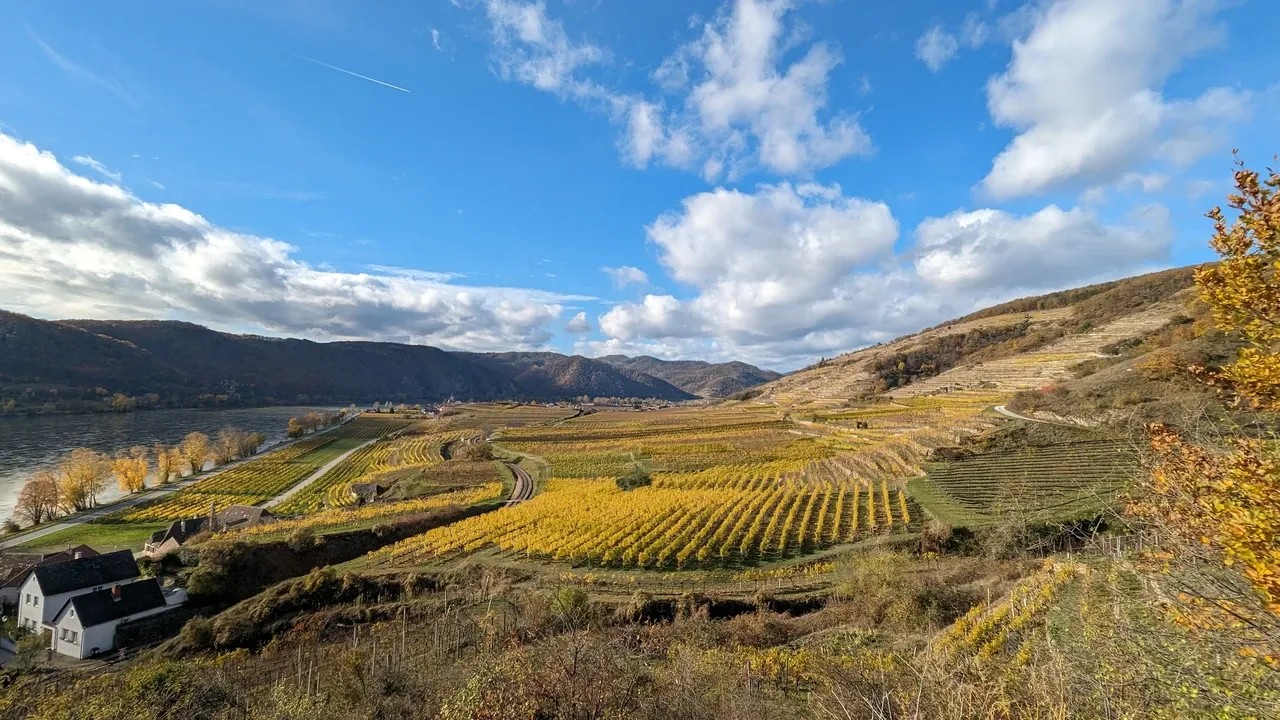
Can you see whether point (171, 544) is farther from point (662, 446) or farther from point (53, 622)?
point (662, 446)

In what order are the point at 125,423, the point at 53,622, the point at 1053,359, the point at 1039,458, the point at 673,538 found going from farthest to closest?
1. the point at 125,423
2. the point at 1053,359
3. the point at 1039,458
4. the point at 673,538
5. the point at 53,622

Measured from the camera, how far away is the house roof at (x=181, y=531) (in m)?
39.8

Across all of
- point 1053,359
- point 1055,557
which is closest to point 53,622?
point 1055,557

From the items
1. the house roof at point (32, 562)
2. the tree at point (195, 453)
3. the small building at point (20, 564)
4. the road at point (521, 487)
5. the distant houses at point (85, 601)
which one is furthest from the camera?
the tree at point (195, 453)

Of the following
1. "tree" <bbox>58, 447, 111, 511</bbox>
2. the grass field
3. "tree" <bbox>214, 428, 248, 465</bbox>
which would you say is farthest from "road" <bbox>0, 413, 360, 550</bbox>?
"tree" <bbox>58, 447, 111, 511</bbox>

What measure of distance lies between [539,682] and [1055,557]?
24.1 metres

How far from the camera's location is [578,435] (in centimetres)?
10100

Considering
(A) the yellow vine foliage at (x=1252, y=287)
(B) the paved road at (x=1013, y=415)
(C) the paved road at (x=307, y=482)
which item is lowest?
(C) the paved road at (x=307, y=482)

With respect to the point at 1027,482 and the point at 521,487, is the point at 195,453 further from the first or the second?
the point at 1027,482

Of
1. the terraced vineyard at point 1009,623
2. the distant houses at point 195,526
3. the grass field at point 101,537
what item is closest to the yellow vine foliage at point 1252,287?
the terraced vineyard at point 1009,623

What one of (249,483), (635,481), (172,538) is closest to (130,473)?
(249,483)

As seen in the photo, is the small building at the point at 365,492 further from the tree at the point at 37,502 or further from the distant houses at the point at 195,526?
the tree at the point at 37,502

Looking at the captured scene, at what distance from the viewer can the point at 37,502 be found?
168 feet

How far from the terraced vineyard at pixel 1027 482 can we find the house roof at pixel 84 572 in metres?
49.6
